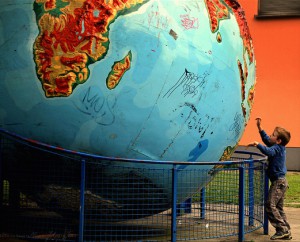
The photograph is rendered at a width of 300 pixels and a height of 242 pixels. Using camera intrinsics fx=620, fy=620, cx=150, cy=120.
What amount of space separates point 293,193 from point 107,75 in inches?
336

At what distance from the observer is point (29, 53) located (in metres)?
6.61

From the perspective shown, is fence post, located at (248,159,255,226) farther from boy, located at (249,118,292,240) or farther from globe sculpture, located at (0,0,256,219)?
globe sculpture, located at (0,0,256,219)

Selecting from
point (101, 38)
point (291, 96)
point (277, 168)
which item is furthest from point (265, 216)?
point (291, 96)

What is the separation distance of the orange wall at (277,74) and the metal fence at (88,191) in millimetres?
13017

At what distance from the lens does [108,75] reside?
654cm

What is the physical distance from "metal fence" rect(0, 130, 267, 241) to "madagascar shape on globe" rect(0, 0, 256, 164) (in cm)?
17

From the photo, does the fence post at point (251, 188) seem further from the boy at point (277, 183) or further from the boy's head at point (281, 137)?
the boy's head at point (281, 137)

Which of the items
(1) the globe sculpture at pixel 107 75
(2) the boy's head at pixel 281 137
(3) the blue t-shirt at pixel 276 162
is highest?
(1) the globe sculpture at pixel 107 75

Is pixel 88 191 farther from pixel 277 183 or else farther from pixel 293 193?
pixel 293 193

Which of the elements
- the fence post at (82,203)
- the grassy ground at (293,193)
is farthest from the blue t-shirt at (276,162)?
the grassy ground at (293,193)

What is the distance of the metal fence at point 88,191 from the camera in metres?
6.86

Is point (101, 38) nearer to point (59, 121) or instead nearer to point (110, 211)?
point (59, 121)

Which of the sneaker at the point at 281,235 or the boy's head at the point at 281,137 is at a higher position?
the boy's head at the point at 281,137

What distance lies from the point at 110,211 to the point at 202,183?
4.20 feet
